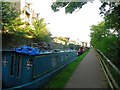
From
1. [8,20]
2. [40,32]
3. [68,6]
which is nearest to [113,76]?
[68,6]

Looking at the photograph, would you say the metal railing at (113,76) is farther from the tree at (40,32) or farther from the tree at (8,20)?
the tree at (40,32)

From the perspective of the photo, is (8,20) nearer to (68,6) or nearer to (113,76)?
(68,6)

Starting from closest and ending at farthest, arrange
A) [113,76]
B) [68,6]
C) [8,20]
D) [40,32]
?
[113,76] < [68,6] < [8,20] < [40,32]

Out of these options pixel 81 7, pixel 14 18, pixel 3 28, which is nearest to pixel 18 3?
pixel 14 18

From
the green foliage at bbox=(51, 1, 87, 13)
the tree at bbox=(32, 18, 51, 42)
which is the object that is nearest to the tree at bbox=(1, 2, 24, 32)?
the tree at bbox=(32, 18, 51, 42)

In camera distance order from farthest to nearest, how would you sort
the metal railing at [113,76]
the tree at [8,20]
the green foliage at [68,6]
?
the tree at [8,20] → the green foliage at [68,6] → the metal railing at [113,76]

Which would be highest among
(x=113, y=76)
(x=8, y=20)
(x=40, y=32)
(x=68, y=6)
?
(x=8, y=20)

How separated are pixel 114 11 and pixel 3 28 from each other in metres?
24.5

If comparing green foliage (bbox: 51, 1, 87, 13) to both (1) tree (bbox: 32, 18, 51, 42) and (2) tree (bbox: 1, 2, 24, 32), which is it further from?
(1) tree (bbox: 32, 18, 51, 42)

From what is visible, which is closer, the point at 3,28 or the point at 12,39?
the point at 3,28

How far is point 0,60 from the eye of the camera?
926 centimetres

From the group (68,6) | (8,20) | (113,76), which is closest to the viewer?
(113,76)

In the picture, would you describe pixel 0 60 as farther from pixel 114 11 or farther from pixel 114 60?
pixel 114 11

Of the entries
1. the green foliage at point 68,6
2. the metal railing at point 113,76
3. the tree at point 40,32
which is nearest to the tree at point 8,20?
the tree at point 40,32
